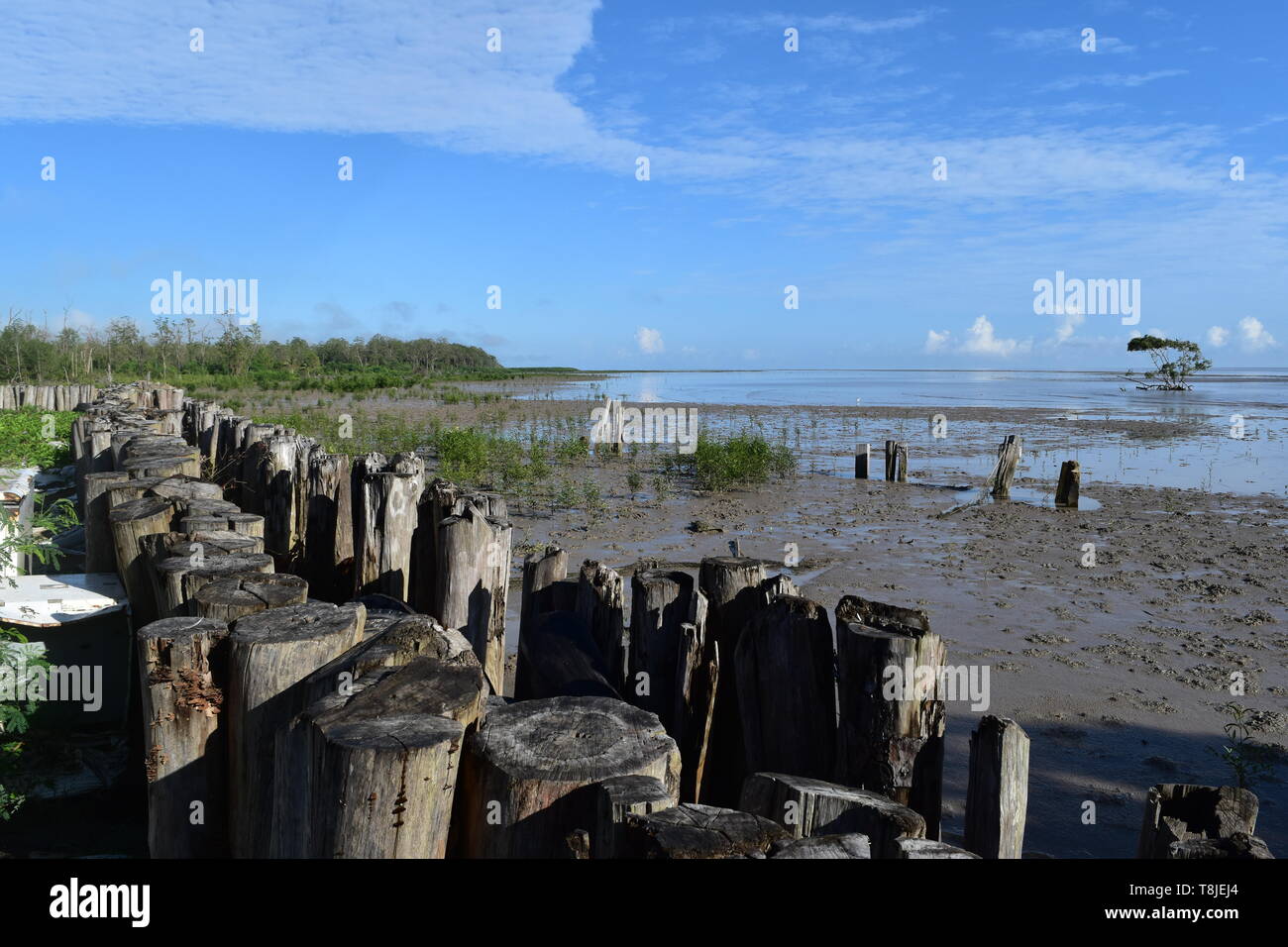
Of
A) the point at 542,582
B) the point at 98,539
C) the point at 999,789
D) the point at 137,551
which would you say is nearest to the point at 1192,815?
the point at 999,789

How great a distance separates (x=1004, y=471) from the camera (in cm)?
1430

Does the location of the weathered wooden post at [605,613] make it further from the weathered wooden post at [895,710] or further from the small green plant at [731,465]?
the small green plant at [731,465]

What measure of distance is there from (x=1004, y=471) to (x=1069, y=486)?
3.53ft

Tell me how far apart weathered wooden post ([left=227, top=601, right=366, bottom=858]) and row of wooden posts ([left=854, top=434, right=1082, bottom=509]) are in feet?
41.8

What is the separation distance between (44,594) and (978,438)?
76.3 ft

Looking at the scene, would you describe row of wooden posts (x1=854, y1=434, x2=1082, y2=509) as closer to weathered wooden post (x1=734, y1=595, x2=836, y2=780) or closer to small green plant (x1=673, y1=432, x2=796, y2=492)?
small green plant (x1=673, y1=432, x2=796, y2=492)

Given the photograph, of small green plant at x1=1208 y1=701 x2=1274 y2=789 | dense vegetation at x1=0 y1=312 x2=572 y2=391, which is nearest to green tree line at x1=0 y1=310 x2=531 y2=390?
dense vegetation at x1=0 y1=312 x2=572 y2=391

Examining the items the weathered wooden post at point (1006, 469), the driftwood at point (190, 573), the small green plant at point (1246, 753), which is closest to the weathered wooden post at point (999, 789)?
the small green plant at point (1246, 753)

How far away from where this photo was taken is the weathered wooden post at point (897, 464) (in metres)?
15.8

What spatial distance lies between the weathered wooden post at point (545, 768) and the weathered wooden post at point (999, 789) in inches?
42.3
